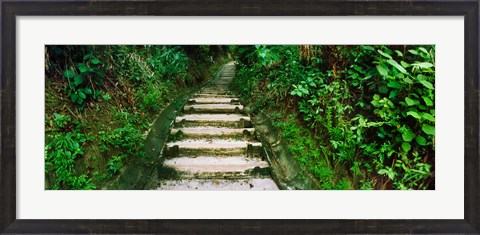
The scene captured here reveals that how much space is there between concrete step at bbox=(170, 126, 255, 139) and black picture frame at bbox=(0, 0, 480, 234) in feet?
2.46

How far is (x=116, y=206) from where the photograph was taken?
4.85 ft

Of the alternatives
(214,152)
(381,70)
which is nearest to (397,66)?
(381,70)

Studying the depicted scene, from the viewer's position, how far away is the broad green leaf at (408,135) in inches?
58.7

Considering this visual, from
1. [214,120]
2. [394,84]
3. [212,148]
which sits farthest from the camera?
[214,120]

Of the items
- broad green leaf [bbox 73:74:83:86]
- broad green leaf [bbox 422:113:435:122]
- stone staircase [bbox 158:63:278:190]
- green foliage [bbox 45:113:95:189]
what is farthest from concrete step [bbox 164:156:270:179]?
broad green leaf [bbox 422:113:435:122]

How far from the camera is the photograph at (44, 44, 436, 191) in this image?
4.92 feet

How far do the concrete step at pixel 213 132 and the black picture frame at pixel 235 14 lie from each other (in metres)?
0.75

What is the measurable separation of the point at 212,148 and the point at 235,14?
3.64ft

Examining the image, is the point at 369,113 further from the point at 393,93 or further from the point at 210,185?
the point at 210,185

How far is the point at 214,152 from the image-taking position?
1.72 metres

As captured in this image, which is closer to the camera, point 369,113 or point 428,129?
point 428,129

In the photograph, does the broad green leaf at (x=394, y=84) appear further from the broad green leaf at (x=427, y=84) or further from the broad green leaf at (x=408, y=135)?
the broad green leaf at (x=408, y=135)

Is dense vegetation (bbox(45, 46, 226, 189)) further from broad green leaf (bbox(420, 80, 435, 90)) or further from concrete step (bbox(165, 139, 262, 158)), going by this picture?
broad green leaf (bbox(420, 80, 435, 90))

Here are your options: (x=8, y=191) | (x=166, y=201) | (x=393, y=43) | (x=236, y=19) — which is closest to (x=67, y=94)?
(x=8, y=191)
